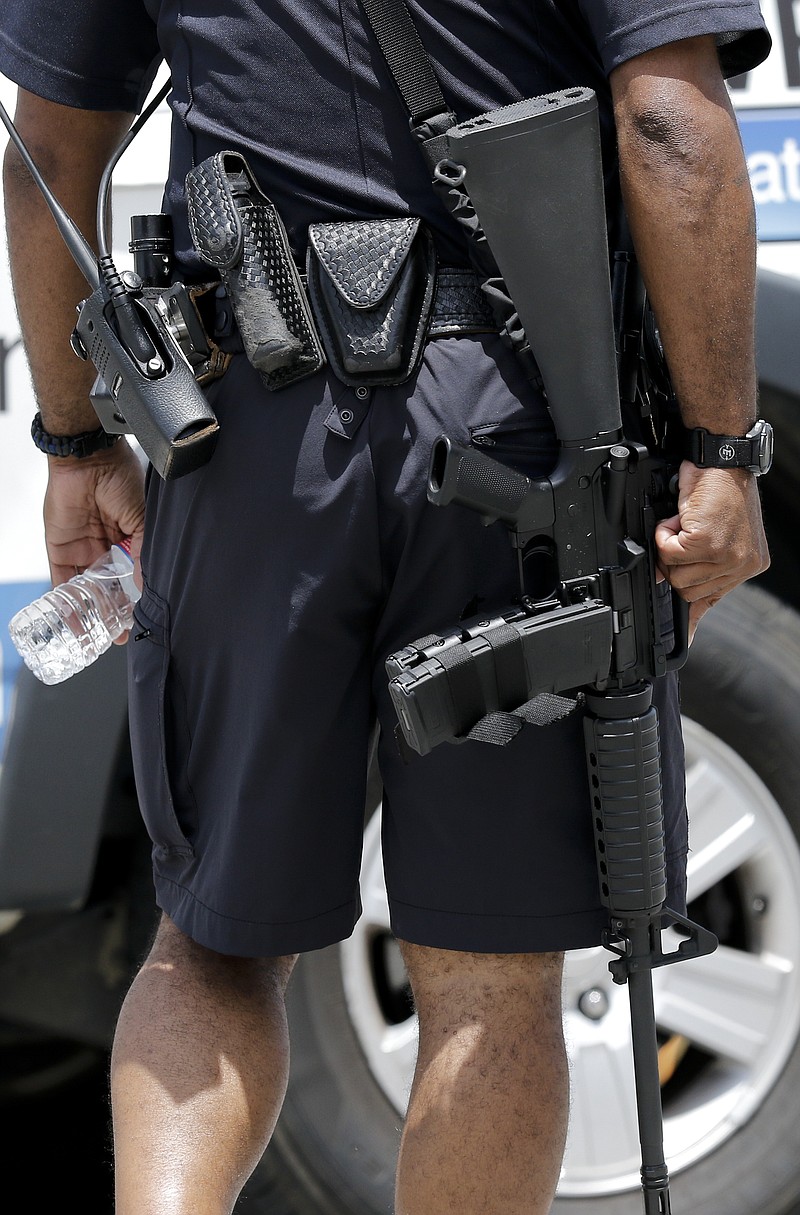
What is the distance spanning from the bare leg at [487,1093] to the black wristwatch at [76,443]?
0.78 m

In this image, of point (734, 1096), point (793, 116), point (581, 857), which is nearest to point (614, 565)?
point (581, 857)

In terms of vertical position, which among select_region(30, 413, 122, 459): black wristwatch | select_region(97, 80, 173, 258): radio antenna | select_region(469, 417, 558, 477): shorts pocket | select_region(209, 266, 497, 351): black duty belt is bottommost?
select_region(469, 417, 558, 477): shorts pocket

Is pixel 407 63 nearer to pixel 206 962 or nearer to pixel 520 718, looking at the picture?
pixel 520 718

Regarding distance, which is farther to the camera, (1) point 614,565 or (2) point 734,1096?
(2) point 734,1096

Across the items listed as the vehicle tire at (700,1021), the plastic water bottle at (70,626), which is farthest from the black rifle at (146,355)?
the vehicle tire at (700,1021)

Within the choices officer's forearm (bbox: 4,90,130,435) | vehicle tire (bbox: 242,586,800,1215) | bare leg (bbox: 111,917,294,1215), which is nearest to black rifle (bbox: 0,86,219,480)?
officer's forearm (bbox: 4,90,130,435)

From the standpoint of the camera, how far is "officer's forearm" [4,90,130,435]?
1.53 meters

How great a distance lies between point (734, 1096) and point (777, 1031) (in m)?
0.12

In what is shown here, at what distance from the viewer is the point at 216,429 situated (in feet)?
4.20

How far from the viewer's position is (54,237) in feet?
5.12

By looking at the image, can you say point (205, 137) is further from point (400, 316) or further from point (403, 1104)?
point (403, 1104)

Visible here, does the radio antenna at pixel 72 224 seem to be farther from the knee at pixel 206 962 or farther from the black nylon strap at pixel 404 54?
the knee at pixel 206 962

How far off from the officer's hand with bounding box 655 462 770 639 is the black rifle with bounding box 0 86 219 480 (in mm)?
478

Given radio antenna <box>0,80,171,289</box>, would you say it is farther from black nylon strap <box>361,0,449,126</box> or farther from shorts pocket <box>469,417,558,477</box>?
shorts pocket <box>469,417,558,477</box>
